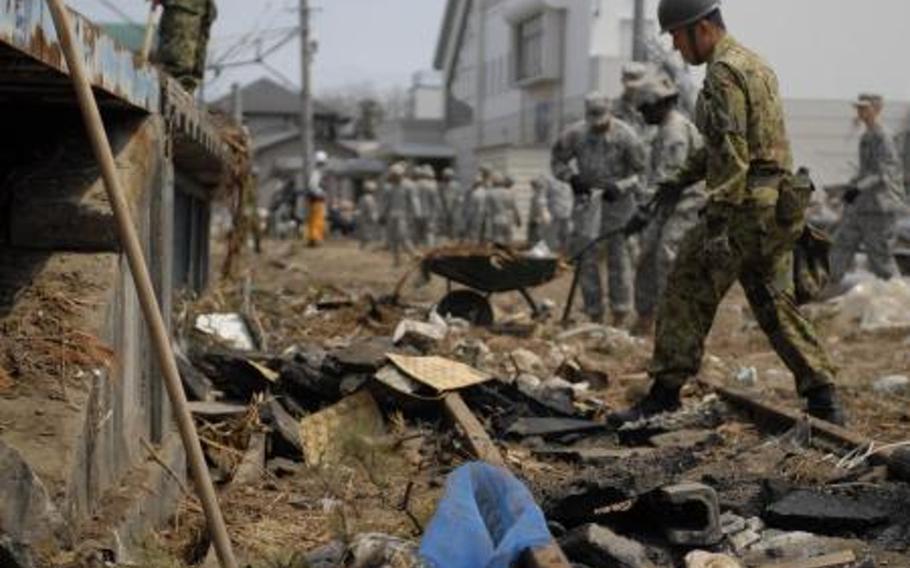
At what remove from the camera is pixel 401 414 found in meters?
6.23

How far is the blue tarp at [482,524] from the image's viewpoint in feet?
10.9

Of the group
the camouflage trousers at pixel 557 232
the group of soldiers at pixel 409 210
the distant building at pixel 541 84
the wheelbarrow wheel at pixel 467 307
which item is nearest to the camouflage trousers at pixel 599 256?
the wheelbarrow wheel at pixel 467 307

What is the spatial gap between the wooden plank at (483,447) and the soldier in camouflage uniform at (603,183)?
16.3 feet

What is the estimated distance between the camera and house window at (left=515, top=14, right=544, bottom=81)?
145 ft

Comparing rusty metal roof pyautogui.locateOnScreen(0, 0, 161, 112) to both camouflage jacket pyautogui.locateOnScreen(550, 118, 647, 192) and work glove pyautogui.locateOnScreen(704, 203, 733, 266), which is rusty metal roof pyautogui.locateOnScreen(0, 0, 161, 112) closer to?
work glove pyautogui.locateOnScreen(704, 203, 733, 266)

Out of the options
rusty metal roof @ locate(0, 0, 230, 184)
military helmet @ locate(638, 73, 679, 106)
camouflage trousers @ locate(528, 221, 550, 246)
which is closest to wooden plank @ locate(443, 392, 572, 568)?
rusty metal roof @ locate(0, 0, 230, 184)

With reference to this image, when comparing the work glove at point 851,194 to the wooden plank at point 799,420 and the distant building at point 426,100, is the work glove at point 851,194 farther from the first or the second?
the distant building at point 426,100

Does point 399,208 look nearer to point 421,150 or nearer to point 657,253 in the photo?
point 657,253

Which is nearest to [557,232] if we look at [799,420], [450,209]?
[450,209]

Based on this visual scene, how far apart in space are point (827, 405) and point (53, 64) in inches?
155

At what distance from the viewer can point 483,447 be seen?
5320 mm

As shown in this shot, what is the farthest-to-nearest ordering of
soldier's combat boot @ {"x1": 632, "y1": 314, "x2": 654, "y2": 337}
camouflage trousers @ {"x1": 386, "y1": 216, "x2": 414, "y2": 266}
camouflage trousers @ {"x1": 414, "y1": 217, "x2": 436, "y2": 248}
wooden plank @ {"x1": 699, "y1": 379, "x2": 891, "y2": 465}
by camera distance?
camouflage trousers @ {"x1": 414, "y1": 217, "x2": 436, "y2": 248} → camouflage trousers @ {"x1": 386, "y1": 216, "x2": 414, "y2": 266} → soldier's combat boot @ {"x1": 632, "y1": 314, "x2": 654, "y2": 337} → wooden plank @ {"x1": 699, "y1": 379, "x2": 891, "y2": 465}

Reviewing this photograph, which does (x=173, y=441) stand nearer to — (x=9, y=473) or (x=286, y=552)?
(x=286, y=552)

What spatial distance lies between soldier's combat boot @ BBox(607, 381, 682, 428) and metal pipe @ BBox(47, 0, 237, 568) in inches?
133
